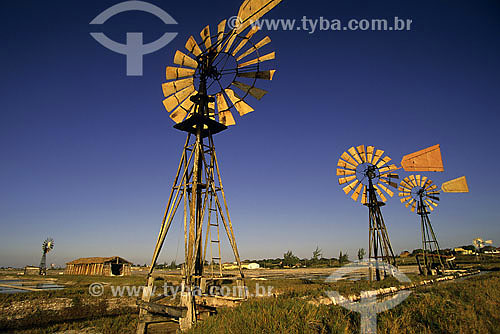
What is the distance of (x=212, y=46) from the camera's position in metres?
8.77

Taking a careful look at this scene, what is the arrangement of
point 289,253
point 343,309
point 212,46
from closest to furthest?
1. point 343,309
2. point 212,46
3. point 289,253

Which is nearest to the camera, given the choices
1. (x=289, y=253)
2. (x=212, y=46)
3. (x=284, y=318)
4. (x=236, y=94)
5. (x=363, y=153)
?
(x=284, y=318)

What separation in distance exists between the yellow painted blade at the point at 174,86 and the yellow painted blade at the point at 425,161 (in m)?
7.59

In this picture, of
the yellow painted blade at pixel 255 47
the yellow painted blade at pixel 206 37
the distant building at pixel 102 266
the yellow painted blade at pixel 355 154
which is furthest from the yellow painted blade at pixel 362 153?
the distant building at pixel 102 266

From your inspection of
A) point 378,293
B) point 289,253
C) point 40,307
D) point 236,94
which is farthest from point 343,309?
point 289,253

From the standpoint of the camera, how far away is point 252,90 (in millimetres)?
8922

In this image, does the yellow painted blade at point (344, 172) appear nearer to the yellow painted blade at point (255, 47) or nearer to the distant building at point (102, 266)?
the yellow painted blade at point (255, 47)

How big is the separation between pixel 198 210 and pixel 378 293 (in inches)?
264

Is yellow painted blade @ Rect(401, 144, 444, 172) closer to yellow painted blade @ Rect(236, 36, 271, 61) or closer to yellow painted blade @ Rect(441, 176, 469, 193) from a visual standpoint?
yellow painted blade @ Rect(441, 176, 469, 193)

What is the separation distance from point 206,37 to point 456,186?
12.7m

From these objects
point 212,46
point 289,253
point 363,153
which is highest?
point 212,46

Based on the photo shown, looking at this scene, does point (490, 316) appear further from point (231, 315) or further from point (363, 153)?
point (363, 153)

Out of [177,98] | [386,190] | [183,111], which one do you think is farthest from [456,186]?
[177,98]

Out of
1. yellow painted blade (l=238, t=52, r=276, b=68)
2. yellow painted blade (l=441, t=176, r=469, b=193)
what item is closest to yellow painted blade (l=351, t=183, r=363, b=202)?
yellow painted blade (l=441, t=176, r=469, b=193)
